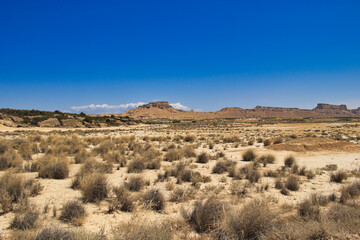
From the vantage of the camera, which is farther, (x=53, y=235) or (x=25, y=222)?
(x=25, y=222)

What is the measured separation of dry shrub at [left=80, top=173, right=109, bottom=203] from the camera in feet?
20.1

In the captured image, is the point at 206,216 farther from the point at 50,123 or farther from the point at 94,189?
the point at 50,123

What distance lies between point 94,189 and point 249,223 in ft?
14.6

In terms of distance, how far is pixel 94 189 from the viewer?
626 cm

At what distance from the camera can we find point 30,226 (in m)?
4.12

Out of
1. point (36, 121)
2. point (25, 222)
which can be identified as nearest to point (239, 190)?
point (25, 222)

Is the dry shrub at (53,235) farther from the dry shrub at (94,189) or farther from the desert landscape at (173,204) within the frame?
the dry shrub at (94,189)

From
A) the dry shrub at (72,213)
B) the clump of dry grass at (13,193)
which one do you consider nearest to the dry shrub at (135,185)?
the dry shrub at (72,213)

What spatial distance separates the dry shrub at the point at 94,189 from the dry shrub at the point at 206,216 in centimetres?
280

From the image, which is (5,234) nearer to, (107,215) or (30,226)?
(30,226)

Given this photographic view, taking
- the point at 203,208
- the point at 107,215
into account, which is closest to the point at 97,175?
the point at 107,215

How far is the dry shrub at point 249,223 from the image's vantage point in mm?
4070

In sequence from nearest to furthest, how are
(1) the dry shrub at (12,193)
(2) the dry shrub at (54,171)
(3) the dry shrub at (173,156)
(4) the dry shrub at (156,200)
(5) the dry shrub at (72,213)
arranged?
(5) the dry shrub at (72,213) < (1) the dry shrub at (12,193) < (4) the dry shrub at (156,200) < (2) the dry shrub at (54,171) < (3) the dry shrub at (173,156)

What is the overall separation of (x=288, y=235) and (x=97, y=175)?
17.6 ft
